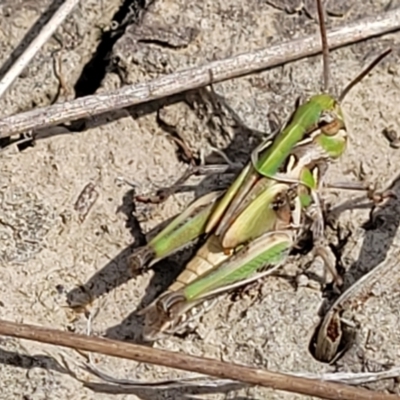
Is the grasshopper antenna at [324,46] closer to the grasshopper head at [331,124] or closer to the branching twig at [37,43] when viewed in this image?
the grasshopper head at [331,124]

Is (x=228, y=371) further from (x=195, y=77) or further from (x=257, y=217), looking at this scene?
(x=195, y=77)

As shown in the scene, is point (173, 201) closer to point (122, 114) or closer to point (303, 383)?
point (122, 114)

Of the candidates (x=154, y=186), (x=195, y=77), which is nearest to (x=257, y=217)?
(x=154, y=186)

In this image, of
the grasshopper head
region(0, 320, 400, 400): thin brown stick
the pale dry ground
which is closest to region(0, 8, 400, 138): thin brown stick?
the pale dry ground

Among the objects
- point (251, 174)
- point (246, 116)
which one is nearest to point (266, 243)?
point (251, 174)

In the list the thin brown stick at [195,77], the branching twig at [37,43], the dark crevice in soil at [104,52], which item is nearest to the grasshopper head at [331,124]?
the thin brown stick at [195,77]

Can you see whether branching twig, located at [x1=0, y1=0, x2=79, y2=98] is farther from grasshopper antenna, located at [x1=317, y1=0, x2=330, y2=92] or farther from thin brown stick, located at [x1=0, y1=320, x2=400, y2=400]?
thin brown stick, located at [x1=0, y1=320, x2=400, y2=400]
